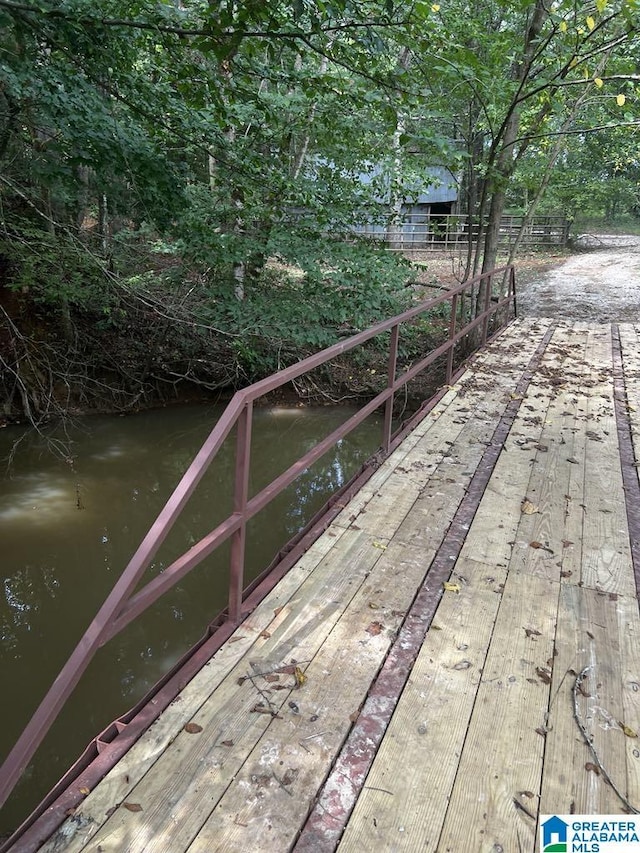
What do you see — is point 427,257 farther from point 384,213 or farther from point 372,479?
point 372,479

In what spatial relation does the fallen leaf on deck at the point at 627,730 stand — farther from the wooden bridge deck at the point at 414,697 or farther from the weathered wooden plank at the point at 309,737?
the weathered wooden plank at the point at 309,737

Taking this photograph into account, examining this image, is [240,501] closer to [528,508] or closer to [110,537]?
[528,508]

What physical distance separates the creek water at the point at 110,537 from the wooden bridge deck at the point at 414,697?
1889mm

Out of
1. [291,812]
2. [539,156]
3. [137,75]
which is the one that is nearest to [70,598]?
[291,812]

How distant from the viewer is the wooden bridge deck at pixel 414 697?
1712mm

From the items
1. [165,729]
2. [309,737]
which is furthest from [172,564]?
[309,737]

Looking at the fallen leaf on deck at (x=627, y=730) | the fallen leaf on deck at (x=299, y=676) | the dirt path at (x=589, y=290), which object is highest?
the dirt path at (x=589, y=290)

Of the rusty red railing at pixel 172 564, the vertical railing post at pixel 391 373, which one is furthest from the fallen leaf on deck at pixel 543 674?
the vertical railing post at pixel 391 373

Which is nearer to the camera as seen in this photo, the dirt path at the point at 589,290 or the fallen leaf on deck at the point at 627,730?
the fallen leaf on deck at the point at 627,730

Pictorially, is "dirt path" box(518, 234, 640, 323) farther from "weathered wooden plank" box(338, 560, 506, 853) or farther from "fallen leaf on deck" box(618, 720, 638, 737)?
"fallen leaf on deck" box(618, 720, 638, 737)

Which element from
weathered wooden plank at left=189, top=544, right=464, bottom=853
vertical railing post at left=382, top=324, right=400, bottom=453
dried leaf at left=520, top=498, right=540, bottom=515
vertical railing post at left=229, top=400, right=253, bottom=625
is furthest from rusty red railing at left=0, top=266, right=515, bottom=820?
dried leaf at left=520, top=498, right=540, bottom=515

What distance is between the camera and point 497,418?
5.45 m

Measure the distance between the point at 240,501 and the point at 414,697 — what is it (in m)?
1.04

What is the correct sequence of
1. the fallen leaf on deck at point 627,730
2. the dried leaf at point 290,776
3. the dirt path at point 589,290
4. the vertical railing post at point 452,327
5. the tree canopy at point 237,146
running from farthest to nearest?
the dirt path at point 589,290 < the vertical railing post at point 452,327 < the tree canopy at point 237,146 < the fallen leaf on deck at point 627,730 < the dried leaf at point 290,776
